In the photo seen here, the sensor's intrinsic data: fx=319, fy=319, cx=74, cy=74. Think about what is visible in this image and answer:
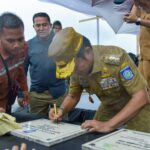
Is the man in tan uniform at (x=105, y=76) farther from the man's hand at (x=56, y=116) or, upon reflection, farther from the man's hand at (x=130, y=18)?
the man's hand at (x=130, y=18)

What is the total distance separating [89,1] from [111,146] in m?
3.42

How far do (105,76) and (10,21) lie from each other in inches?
21.3

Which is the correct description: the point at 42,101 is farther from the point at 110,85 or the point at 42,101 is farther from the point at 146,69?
the point at 110,85

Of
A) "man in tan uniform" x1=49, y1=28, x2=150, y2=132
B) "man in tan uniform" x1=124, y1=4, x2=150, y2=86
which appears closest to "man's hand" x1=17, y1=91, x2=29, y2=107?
"man in tan uniform" x1=49, y1=28, x2=150, y2=132

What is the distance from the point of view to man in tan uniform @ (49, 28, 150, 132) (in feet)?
4.29

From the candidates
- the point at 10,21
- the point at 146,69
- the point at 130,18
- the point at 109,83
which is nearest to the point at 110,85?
the point at 109,83

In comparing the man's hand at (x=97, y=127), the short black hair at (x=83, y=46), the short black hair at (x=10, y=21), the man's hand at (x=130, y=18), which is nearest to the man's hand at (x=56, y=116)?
the man's hand at (x=97, y=127)

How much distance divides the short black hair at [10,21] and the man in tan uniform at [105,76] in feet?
1.00

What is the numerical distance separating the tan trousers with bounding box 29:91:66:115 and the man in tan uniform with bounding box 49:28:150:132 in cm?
94

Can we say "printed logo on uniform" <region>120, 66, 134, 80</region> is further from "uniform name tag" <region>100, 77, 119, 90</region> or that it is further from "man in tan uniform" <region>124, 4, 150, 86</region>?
"man in tan uniform" <region>124, 4, 150, 86</region>

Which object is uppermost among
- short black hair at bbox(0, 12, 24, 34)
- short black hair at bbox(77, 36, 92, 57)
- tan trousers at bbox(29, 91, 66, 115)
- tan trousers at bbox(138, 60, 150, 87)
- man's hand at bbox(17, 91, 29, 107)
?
short black hair at bbox(0, 12, 24, 34)

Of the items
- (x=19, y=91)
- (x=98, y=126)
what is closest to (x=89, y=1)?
(x=19, y=91)

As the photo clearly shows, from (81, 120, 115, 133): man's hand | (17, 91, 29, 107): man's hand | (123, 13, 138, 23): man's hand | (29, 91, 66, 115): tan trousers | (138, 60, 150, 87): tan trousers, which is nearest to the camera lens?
(81, 120, 115, 133): man's hand

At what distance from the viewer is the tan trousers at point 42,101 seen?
2.59 m
